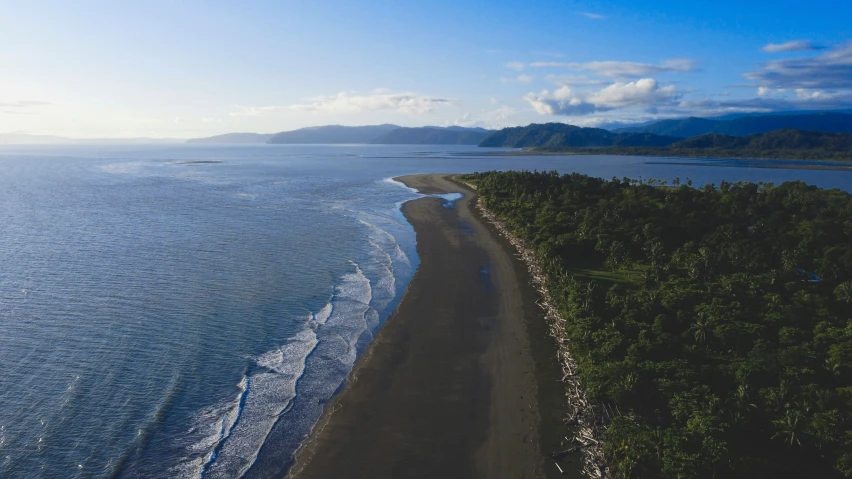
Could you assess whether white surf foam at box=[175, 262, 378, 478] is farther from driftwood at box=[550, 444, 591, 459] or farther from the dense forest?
the dense forest

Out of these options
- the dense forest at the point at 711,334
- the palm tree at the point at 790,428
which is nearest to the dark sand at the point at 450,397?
the dense forest at the point at 711,334

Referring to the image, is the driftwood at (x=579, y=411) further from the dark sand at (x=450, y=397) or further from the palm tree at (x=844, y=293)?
the palm tree at (x=844, y=293)

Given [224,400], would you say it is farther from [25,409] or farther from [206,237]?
[206,237]

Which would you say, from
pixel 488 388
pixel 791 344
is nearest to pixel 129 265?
pixel 488 388

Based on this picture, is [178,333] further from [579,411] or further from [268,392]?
[579,411]

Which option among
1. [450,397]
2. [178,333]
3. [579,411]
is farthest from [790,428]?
[178,333]
